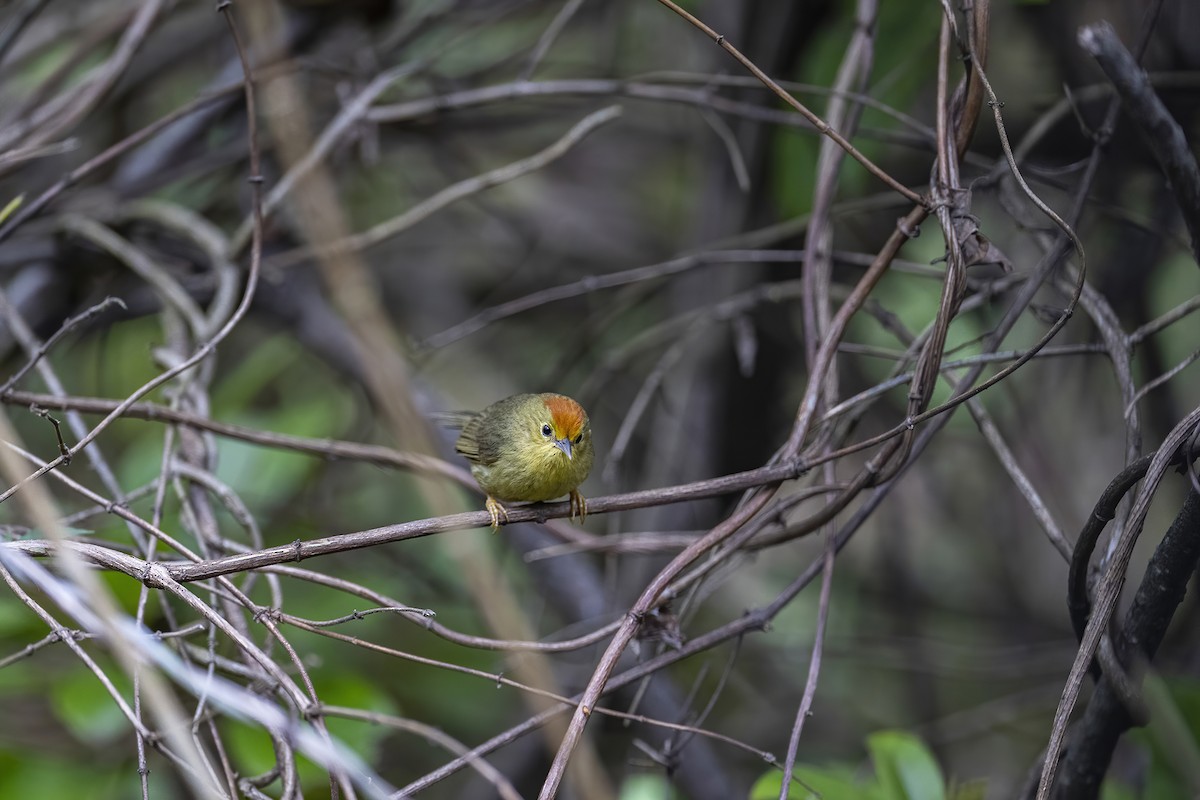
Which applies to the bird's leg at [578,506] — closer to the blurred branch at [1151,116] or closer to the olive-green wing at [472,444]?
the olive-green wing at [472,444]

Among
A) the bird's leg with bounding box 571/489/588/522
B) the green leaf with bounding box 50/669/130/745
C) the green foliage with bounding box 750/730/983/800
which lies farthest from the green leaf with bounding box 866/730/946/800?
the green leaf with bounding box 50/669/130/745

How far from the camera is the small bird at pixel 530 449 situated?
281cm

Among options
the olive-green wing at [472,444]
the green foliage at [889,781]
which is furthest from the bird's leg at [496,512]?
the green foliage at [889,781]

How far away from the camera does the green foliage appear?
2.22 m

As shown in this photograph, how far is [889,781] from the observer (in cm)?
235

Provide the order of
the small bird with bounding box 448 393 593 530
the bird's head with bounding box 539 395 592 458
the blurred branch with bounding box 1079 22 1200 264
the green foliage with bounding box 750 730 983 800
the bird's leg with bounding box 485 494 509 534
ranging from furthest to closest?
the bird's head with bounding box 539 395 592 458, the small bird with bounding box 448 393 593 530, the green foliage with bounding box 750 730 983 800, the bird's leg with bounding box 485 494 509 534, the blurred branch with bounding box 1079 22 1200 264

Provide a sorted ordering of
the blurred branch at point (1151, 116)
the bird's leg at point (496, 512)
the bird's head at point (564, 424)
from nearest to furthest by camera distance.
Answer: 1. the blurred branch at point (1151, 116)
2. the bird's leg at point (496, 512)
3. the bird's head at point (564, 424)

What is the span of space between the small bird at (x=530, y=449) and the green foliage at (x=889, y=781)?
0.88m

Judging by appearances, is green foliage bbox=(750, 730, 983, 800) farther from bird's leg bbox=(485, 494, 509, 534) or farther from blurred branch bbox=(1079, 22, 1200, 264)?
blurred branch bbox=(1079, 22, 1200, 264)

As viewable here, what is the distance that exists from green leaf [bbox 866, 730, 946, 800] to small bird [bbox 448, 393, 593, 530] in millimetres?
985

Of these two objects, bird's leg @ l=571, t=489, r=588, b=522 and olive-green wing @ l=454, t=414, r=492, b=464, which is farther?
olive-green wing @ l=454, t=414, r=492, b=464

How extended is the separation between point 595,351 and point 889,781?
2.39 metres

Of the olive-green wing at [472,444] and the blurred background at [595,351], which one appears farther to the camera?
the olive-green wing at [472,444]

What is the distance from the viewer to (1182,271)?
3629 mm
